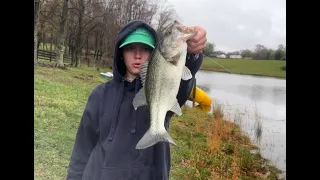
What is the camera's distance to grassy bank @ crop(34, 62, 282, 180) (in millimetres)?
5852

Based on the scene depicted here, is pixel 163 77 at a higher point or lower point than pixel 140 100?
higher

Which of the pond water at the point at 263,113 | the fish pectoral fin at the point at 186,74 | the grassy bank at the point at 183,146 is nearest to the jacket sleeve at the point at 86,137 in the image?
the fish pectoral fin at the point at 186,74

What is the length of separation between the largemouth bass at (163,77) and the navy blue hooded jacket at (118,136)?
205 millimetres

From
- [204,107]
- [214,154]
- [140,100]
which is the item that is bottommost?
[214,154]

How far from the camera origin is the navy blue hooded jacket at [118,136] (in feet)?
6.89

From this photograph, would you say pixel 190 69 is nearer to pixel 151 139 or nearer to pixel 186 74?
pixel 186 74

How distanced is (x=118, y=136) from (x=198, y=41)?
0.78 metres

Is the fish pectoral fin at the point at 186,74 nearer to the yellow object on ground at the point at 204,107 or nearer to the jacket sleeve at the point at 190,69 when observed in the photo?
the jacket sleeve at the point at 190,69

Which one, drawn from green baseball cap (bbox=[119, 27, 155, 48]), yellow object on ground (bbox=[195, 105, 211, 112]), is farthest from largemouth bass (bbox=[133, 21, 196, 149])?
yellow object on ground (bbox=[195, 105, 211, 112])

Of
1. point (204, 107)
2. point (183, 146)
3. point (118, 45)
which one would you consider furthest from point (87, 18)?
point (118, 45)

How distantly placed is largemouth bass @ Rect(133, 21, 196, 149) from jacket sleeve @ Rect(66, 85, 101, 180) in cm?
41

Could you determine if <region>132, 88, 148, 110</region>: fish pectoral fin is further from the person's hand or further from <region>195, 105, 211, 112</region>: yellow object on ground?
<region>195, 105, 211, 112</region>: yellow object on ground

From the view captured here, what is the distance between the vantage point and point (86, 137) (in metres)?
2.30
